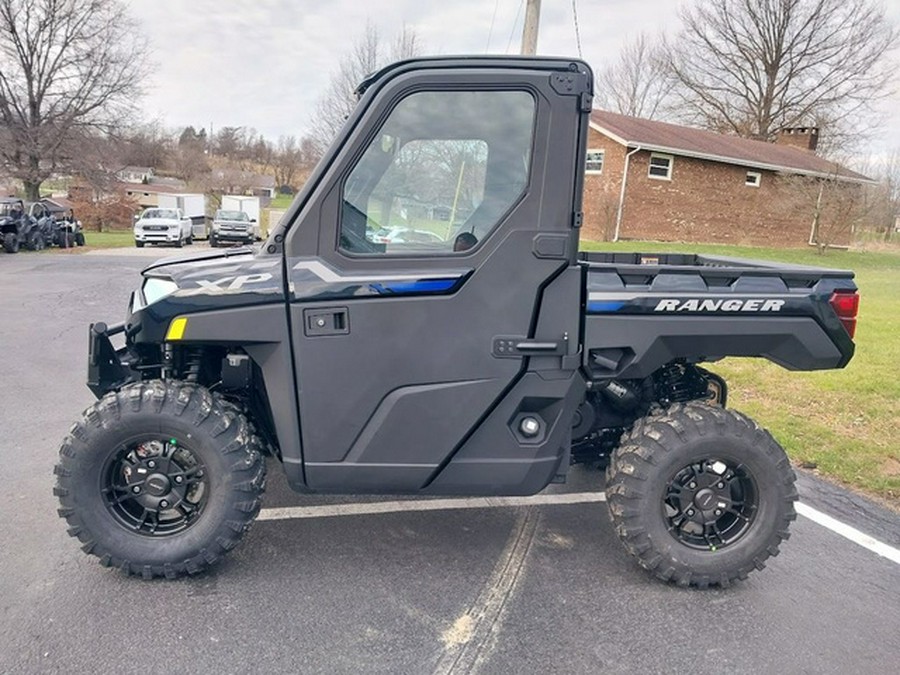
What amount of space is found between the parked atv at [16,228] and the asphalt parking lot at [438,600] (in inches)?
776

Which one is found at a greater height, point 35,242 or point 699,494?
point 699,494

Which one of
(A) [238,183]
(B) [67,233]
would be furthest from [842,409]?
(A) [238,183]

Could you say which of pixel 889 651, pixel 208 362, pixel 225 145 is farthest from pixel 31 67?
pixel 889 651

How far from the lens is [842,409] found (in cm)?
635

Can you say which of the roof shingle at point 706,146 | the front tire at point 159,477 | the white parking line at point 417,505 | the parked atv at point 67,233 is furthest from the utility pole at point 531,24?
the parked atv at point 67,233

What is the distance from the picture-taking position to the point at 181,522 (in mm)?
3137

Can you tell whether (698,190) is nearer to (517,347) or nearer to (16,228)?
(16,228)

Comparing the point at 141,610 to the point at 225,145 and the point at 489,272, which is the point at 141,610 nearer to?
the point at 489,272

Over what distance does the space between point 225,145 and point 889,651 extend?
240 ft

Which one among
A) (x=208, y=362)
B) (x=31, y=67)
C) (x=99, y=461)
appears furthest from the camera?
(x=31, y=67)

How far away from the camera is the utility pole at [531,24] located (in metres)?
11.0

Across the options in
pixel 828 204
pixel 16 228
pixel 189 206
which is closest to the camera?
pixel 16 228

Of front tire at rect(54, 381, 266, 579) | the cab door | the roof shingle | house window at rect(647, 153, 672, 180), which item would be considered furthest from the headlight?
house window at rect(647, 153, 672, 180)

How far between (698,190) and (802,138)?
14621 mm
